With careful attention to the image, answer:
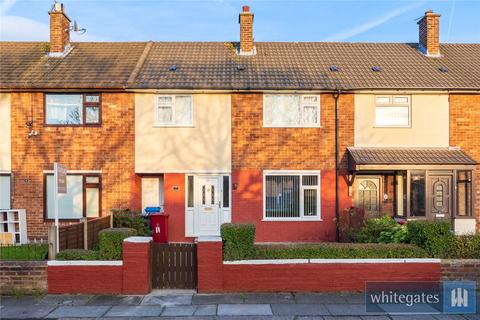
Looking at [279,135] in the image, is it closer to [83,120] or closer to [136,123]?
[136,123]

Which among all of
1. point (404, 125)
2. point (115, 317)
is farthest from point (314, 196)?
point (115, 317)

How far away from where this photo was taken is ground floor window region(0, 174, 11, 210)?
47.5 feet

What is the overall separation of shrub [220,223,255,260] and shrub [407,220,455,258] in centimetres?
345

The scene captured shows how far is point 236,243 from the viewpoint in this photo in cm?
864

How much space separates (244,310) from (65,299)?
11.0 ft

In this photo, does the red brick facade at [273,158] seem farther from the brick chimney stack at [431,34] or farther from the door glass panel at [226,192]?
the brick chimney stack at [431,34]

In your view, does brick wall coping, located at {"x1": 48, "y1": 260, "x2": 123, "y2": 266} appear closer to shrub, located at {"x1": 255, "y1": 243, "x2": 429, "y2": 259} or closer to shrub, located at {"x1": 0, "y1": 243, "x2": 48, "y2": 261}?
shrub, located at {"x1": 0, "y1": 243, "x2": 48, "y2": 261}

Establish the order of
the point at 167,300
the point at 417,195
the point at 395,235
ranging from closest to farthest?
the point at 167,300, the point at 395,235, the point at 417,195

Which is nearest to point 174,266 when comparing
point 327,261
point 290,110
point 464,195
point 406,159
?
point 327,261

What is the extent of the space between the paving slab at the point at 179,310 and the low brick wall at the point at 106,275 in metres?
1.07

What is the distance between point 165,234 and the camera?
13.6m

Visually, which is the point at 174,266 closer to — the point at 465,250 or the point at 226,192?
the point at 465,250

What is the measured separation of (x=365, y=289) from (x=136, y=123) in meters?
9.19

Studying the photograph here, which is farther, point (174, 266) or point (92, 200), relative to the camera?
point (92, 200)
